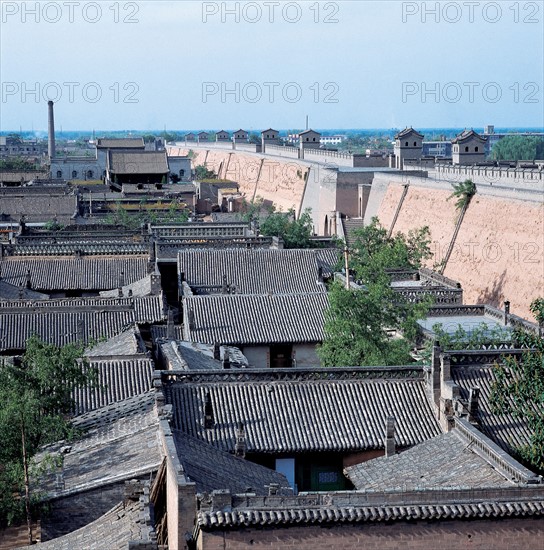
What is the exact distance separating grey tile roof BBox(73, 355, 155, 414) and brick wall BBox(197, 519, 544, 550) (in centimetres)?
726

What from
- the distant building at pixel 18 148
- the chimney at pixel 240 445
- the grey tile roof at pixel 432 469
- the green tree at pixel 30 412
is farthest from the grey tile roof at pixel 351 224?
the distant building at pixel 18 148

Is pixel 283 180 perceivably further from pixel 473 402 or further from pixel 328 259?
pixel 473 402

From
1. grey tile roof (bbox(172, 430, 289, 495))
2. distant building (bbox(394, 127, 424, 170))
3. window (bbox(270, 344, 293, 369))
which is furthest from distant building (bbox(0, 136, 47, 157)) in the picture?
grey tile roof (bbox(172, 430, 289, 495))

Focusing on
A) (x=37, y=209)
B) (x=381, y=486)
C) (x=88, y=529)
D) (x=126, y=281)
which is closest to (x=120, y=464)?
(x=88, y=529)

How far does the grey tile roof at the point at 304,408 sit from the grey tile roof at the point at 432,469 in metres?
0.88

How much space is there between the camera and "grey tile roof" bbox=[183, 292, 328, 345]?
75.3ft

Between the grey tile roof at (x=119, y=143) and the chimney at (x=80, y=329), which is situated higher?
the grey tile roof at (x=119, y=143)

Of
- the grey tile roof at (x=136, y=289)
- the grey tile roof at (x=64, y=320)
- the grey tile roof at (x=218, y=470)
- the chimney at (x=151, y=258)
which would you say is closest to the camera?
the grey tile roof at (x=218, y=470)

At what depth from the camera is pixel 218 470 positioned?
12.4 meters

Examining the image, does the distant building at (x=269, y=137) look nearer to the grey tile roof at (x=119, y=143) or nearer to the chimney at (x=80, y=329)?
the grey tile roof at (x=119, y=143)

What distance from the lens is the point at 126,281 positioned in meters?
29.5

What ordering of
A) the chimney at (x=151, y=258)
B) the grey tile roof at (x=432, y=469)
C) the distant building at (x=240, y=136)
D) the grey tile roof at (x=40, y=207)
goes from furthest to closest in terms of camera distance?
the distant building at (x=240, y=136)
the grey tile roof at (x=40, y=207)
the chimney at (x=151, y=258)
the grey tile roof at (x=432, y=469)

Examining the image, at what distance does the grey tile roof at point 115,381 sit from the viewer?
1695 centimetres

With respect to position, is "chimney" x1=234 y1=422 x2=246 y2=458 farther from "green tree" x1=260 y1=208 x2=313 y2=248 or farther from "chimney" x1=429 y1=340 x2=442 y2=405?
"green tree" x1=260 y1=208 x2=313 y2=248
